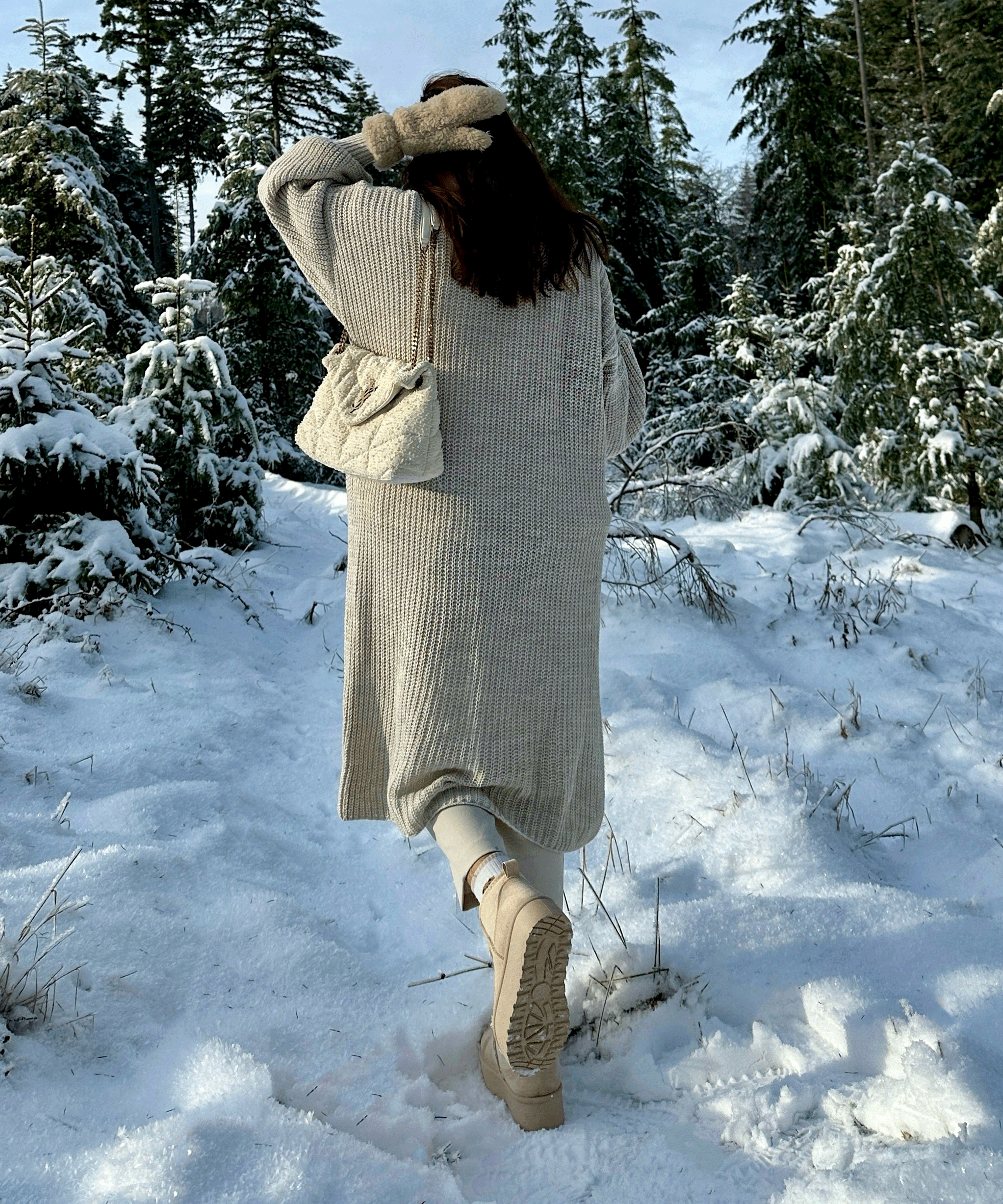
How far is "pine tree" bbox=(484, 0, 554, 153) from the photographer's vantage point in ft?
65.1

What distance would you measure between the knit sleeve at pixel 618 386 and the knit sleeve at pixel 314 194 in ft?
1.92

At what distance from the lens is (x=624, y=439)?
2201mm

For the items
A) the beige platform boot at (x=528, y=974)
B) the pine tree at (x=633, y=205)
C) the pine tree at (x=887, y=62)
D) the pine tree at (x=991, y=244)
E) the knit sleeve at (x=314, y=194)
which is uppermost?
the pine tree at (x=887, y=62)

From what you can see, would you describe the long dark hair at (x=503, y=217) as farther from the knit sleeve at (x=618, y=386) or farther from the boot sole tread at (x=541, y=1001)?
the boot sole tread at (x=541, y=1001)

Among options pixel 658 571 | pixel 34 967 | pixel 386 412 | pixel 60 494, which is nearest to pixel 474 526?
pixel 386 412

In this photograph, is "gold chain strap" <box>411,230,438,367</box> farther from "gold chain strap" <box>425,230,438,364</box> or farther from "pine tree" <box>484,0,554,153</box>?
"pine tree" <box>484,0,554,153</box>

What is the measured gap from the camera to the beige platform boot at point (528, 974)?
161 cm

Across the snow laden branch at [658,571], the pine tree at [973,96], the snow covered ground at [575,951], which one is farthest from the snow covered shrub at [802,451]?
the pine tree at [973,96]

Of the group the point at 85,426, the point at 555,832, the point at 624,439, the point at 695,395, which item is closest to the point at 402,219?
the point at 624,439

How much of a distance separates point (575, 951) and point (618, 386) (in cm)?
137

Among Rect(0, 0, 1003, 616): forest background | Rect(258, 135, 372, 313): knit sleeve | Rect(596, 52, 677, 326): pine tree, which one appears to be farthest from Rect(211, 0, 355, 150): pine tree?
Rect(258, 135, 372, 313): knit sleeve

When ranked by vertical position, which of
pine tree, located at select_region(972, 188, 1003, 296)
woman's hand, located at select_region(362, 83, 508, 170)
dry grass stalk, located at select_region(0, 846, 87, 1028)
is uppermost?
pine tree, located at select_region(972, 188, 1003, 296)

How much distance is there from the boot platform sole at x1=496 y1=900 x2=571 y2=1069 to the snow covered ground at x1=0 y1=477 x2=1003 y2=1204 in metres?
0.18

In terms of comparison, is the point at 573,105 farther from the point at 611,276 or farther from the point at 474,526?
the point at 474,526
